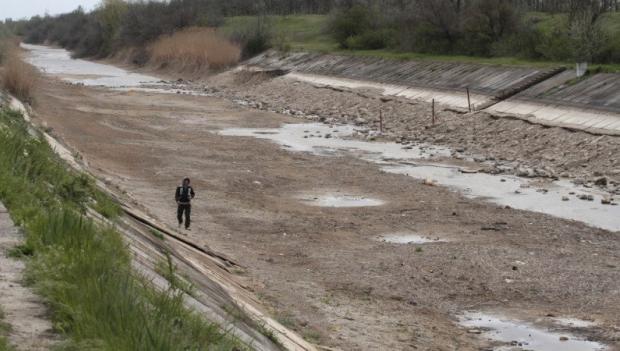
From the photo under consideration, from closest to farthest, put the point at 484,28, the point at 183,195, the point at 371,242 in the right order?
the point at 183,195, the point at 371,242, the point at 484,28

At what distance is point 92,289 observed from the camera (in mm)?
7102

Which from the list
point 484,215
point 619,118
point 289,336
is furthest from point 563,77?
point 289,336

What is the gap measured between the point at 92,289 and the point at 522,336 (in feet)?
24.6

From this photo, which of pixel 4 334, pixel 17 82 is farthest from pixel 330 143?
pixel 4 334

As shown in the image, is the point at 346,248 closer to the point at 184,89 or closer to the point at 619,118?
the point at 619,118

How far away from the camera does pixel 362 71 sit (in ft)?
191

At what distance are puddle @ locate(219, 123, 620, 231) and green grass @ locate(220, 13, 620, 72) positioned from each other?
9.63m

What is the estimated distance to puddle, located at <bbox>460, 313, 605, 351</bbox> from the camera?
41.6ft

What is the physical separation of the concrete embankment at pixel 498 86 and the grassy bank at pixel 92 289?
77.9 ft

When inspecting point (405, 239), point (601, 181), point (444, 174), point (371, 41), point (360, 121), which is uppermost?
point (371, 41)

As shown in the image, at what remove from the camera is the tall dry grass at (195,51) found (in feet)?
266

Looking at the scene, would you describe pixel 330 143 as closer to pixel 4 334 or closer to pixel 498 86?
pixel 498 86

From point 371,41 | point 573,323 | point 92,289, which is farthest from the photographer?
point 371,41

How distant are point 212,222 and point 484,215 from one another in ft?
19.9
